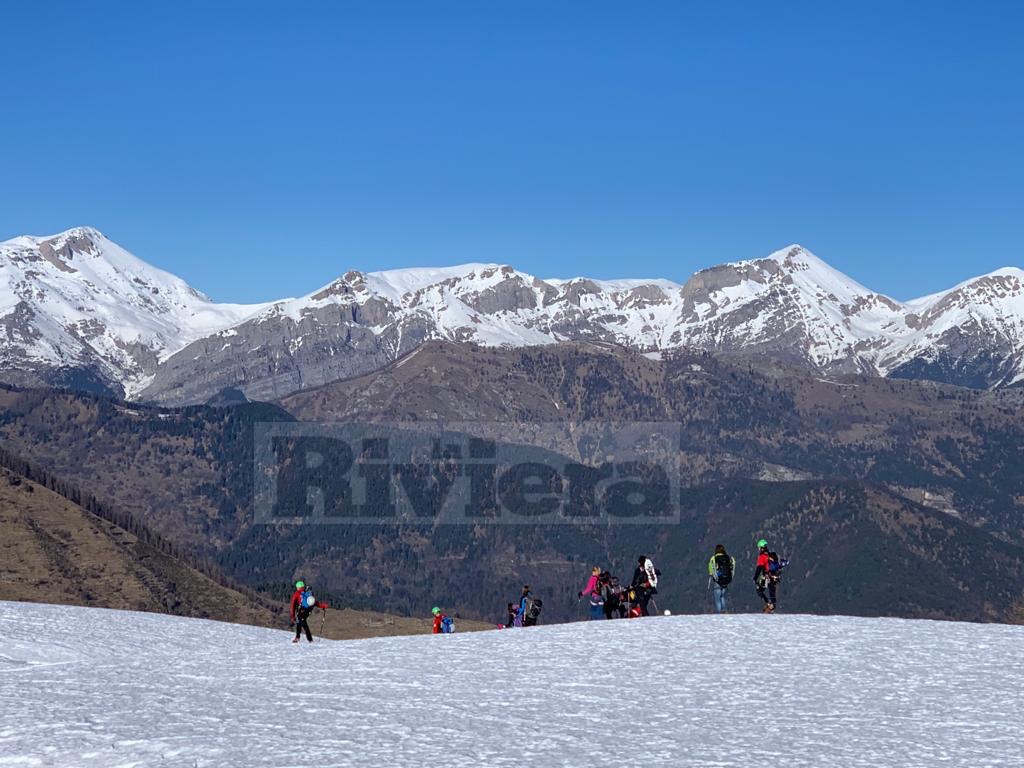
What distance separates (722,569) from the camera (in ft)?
190

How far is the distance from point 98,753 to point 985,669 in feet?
96.4

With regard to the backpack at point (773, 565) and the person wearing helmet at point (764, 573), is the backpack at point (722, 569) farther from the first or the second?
the backpack at point (773, 565)

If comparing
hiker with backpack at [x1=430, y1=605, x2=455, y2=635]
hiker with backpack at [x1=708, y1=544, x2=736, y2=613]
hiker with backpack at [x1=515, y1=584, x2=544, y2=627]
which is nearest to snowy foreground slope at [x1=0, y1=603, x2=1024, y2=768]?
hiker with backpack at [x1=708, y1=544, x2=736, y2=613]

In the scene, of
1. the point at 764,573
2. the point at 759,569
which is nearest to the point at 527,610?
the point at 759,569

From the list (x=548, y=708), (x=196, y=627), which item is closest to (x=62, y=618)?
(x=196, y=627)

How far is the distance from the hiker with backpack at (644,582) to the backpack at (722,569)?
2.83 metres

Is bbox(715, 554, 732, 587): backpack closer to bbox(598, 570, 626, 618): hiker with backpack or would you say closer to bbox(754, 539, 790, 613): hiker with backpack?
bbox(754, 539, 790, 613): hiker with backpack

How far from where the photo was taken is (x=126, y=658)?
48.2 m

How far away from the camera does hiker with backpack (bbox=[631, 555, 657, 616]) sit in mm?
59062

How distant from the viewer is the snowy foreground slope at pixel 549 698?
→ 28781 millimetres

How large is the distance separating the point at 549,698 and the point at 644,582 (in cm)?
2335

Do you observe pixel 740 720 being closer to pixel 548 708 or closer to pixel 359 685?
pixel 548 708

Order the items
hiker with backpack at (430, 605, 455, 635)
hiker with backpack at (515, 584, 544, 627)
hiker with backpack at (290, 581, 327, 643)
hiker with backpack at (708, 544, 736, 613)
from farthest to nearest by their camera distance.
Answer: hiker with backpack at (430, 605, 455, 635), hiker with backpack at (515, 584, 544, 627), hiker with backpack at (290, 581, 327, 643), hiker with backpack at (708, 544, 736, 613)

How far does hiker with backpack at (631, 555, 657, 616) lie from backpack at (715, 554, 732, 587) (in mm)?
2828
